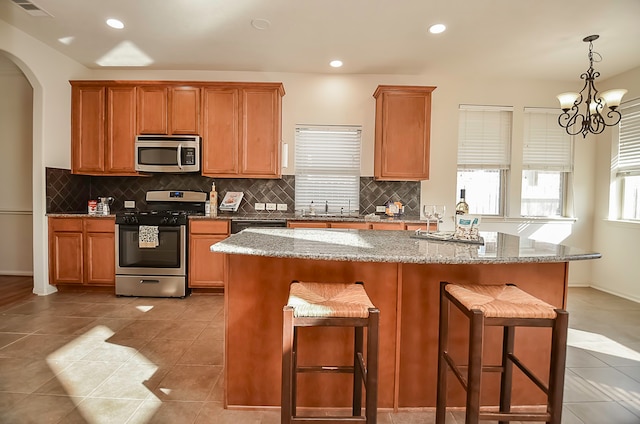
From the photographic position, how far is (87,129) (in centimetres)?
414

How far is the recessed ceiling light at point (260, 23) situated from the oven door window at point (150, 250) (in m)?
2.28

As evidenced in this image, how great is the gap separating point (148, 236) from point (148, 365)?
182 cm

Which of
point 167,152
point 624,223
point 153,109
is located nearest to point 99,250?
point 167,152

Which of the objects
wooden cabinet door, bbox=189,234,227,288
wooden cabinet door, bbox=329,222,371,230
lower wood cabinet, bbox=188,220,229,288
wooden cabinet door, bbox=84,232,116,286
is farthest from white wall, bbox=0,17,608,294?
wooden cabinet door, bbox=84,232,116,286

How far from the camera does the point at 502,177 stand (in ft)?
15.2

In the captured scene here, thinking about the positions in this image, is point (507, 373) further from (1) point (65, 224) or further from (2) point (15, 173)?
(2) point (15, 173)

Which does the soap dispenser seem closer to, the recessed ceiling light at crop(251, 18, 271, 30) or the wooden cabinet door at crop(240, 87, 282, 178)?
the wooden cabinet door at crop(240, 87, 282, 178)

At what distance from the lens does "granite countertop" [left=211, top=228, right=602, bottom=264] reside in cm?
153

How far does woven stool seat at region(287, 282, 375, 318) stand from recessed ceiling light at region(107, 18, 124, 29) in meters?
3.20

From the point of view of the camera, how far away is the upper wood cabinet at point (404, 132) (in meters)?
4.07

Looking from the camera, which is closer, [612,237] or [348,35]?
[348,35]

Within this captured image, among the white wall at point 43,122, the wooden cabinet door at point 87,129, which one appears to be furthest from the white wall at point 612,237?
the white wall at point 43,122

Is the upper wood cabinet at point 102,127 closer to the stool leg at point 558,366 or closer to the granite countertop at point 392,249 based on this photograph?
the granite countertop at point 392,249

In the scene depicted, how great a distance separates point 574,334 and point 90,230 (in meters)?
5.10
